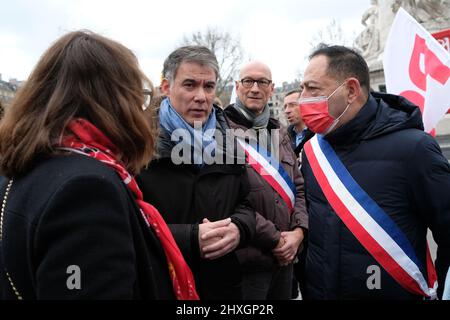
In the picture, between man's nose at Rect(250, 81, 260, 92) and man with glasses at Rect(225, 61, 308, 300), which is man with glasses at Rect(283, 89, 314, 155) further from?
man's nose at Rect(250, 81, 260, 92)

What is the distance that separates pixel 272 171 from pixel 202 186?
2.95ft

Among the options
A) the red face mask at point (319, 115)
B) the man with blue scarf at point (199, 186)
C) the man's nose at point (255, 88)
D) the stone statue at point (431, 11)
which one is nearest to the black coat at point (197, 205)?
the man with blue scarf at point (199, 186)

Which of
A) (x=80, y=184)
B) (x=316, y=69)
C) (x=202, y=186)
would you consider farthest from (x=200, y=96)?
(x=80, y=184)

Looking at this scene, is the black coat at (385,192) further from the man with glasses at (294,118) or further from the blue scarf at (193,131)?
the man with glasses at (294,118)

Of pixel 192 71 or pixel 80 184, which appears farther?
pixel 192 71

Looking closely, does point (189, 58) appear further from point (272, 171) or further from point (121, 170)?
point (121, 170)

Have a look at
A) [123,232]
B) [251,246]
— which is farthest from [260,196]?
[123,232]

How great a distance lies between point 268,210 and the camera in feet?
8.59

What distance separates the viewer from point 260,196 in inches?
103

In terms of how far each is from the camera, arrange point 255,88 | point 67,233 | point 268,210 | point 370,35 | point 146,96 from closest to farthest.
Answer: point 67,233 → point 146,96 → point 268,210 → point 255,88 → point 370,35

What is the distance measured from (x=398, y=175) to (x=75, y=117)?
1.56 metres

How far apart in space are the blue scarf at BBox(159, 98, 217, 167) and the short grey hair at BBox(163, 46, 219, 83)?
214 millimetres

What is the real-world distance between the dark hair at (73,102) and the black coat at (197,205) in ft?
2.28

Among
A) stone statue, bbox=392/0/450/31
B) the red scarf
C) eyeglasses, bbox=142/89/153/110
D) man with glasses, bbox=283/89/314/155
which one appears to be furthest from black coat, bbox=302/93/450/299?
stone statue, bbox=392/0/450/31
